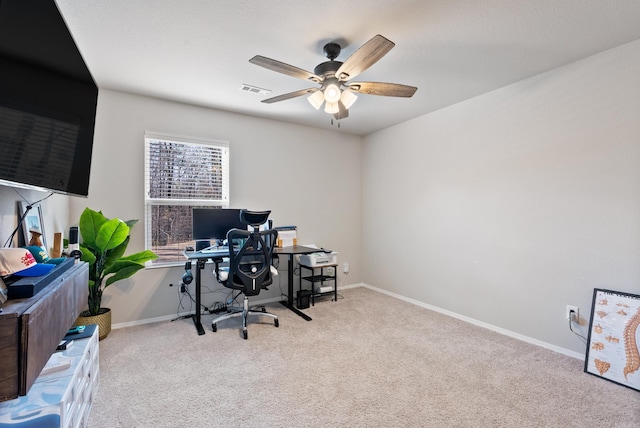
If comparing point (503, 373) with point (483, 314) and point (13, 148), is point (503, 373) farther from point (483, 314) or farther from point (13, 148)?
point (13, 148)

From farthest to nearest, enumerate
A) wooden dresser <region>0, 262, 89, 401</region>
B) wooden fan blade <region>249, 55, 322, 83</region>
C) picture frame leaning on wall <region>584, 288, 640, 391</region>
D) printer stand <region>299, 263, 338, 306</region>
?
printer stand <region>299, 263, 338, 306</region>, picture frame leaning on wall <region>584, 288, 640, 391</region>, wooden fan blade <region>249, 55, 322, 83</region>, wooden dresser <region>0, 262, 89, 401</region>

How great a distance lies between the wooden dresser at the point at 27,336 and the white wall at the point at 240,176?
7.40 feet

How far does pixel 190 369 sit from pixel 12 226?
1.52 metres

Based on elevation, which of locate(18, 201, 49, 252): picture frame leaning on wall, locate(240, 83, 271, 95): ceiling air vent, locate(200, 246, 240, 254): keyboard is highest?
locate(240, 83, 271, 95): ceiling air vent

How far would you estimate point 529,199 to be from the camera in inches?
113

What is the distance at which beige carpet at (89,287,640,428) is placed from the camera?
5.95ft

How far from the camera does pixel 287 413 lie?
184 cm

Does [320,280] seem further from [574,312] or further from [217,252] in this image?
[574,312]

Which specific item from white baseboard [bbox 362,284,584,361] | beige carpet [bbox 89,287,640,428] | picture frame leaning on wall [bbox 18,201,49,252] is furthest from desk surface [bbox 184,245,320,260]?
white baseboard [bbox 362,284,584,361]

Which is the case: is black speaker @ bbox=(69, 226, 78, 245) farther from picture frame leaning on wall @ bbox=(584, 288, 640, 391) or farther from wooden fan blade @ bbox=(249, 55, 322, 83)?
picture frame leaning on wall @ bbox=(584, 288, 640, 391)

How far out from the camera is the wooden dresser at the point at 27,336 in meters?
0.83

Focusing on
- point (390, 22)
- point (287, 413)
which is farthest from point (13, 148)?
point (390, 22)

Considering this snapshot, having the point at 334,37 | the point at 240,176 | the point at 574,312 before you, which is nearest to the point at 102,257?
the point at 240,176

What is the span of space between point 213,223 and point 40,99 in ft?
7.45
